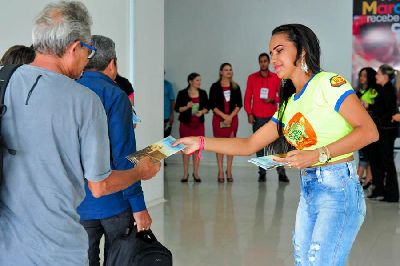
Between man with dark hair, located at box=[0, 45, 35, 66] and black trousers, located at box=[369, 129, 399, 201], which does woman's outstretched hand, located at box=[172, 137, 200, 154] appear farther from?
black trousers, located at box=[369, 129, 399, 201]

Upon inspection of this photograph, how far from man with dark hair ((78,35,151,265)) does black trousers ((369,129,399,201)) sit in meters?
5.83

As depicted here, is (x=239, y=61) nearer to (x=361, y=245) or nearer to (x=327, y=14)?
(x=327, y=14)

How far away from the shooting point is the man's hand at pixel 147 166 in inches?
102

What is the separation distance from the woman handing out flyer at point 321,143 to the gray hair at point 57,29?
109 centimetres

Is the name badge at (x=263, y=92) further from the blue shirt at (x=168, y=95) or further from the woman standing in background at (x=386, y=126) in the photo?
the blue shirt at (x=168, y=95)

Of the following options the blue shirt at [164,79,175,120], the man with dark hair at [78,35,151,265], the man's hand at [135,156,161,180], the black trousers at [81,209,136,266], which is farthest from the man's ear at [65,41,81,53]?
the blue shirt at [164,79,175,120]

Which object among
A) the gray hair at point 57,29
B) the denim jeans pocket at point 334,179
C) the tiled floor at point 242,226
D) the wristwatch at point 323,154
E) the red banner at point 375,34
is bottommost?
the tiled floor at point 242,226

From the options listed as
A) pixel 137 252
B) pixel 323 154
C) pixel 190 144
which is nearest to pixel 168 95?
pixel 190 144

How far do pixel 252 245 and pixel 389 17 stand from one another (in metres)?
7.37

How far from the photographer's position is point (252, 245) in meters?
6.02

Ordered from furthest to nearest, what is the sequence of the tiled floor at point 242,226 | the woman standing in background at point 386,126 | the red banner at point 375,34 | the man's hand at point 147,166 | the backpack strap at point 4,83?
the red banner at point 375,34, the woman standing in background at point 386,126, the tiled floor at point 242,226, the man's hand at point 147,166, the backpack strap at point 4,83

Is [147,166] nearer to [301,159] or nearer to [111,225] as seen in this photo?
[301,159]

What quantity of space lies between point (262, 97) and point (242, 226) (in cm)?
380

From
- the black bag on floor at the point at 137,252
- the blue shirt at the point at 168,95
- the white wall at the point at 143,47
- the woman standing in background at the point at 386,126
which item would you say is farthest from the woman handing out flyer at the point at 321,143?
the blue shirt at the point at 168,95
